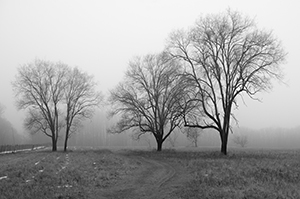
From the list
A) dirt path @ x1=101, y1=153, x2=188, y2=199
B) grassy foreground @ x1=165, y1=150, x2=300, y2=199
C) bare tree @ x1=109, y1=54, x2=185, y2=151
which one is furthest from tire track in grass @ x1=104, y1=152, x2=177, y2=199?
bare tree @ x1=109, y1=54, x2=185, y2=151

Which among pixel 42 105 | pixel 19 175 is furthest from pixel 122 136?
pixel 19 175

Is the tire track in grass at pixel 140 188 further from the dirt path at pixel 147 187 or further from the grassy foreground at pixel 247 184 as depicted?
the grassy foreground at pixel 247 184

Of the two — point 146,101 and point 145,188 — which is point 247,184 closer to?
point 145,188

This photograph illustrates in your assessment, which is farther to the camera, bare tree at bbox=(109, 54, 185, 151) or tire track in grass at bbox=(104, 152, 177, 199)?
bare tree at bbox=(109, 54, 185, 151)

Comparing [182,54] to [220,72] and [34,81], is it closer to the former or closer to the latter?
[220,72]

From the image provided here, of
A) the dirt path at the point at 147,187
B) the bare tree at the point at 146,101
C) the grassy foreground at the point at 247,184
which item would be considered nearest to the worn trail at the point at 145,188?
the dirt path at the point at 147,187

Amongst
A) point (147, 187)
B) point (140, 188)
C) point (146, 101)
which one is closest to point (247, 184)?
point (147, 187)

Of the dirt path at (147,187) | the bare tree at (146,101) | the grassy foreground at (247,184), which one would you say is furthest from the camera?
the bare tree at (146,101)

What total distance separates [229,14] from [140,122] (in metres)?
19.6

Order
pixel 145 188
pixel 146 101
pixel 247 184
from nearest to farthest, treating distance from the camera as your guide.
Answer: pixel 145 188, pixel 247 184, pixel 146 101

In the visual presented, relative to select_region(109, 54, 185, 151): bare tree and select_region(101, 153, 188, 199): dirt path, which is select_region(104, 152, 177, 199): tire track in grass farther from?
select_region(109, 54, 185, 151): bare tree

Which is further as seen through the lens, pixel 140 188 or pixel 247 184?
pixel 247 184

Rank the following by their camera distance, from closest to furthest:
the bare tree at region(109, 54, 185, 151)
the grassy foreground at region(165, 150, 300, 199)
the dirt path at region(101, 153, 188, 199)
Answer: the grassy foreground at region(165, 150, 300, 199) < the dirt path at region(101, 153, 188, 199) < the bare tree at region(109, 54, 185, 151)

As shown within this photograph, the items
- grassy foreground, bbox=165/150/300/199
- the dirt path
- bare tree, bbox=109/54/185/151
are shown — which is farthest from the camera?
bare tree, bbox=109/54/185/151
